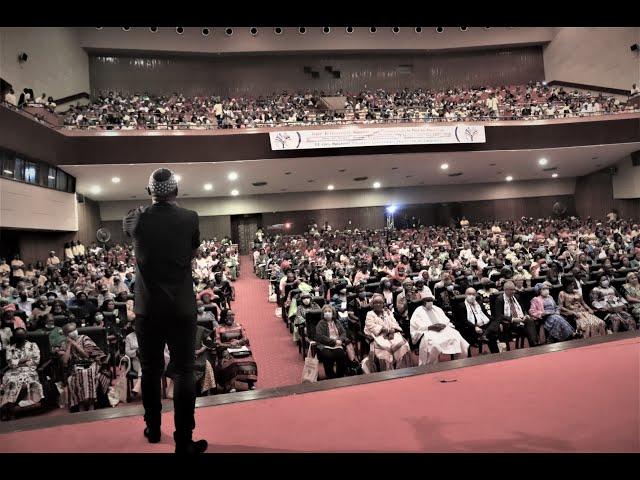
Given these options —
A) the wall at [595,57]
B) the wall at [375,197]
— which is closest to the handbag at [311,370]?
the wall at [375,197]

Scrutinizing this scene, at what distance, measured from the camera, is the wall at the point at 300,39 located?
1952 cm

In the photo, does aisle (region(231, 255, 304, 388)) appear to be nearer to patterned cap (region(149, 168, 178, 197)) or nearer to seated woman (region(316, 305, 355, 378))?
seated woman (region(316, 305, 355, 378))

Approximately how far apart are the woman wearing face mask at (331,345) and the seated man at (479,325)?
1537mm

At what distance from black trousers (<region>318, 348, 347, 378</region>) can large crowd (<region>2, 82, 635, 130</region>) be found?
10764 millimetres

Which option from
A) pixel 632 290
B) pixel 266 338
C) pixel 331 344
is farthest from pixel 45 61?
pixel 632 290

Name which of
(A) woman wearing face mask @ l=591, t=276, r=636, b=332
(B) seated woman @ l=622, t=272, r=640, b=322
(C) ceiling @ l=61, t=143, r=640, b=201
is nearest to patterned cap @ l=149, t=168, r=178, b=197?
(A) woman wearing face mask @ l=591, t=276, r=636, b=332

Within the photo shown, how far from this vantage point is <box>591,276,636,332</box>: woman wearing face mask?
5.43m

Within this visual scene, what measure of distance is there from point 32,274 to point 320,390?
10.1 metres

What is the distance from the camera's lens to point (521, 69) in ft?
74.7

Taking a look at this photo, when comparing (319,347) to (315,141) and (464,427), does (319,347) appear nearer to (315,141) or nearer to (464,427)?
(464,427)

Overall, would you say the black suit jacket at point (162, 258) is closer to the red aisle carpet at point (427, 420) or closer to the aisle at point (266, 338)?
the red aisle carpet at point (427, 420)

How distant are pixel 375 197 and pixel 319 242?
7667mm

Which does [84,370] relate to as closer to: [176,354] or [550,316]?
[176,354]
